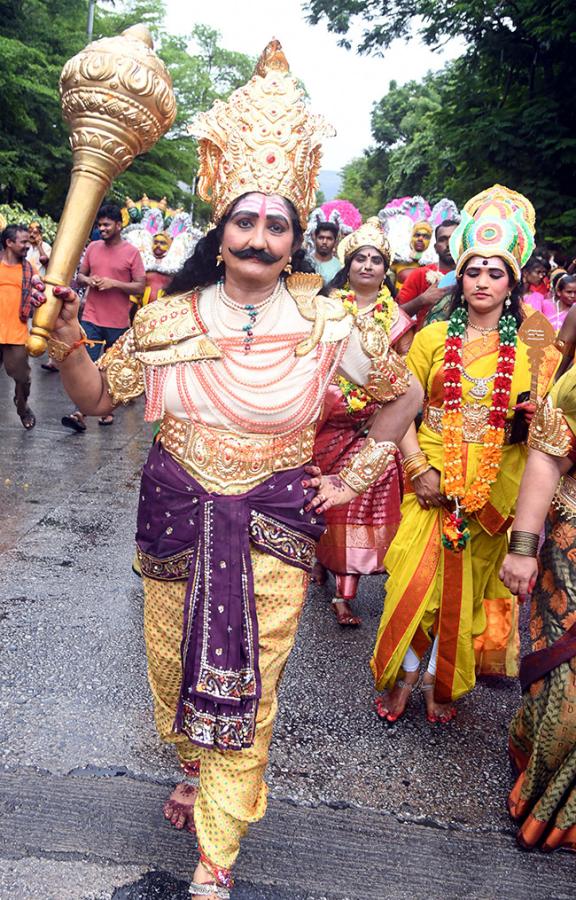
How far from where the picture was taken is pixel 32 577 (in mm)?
4613

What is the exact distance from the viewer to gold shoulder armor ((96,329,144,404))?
8.05ft

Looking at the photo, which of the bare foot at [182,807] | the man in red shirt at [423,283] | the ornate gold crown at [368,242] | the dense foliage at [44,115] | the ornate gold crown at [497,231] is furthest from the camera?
the dense foliage at [44,115]

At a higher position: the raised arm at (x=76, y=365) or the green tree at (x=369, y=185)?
the green tree at (x=369, y=185)

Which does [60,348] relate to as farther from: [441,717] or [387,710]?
[441,717]

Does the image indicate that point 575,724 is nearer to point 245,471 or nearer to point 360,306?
point 245,471

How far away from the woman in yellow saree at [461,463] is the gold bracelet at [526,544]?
0.61m

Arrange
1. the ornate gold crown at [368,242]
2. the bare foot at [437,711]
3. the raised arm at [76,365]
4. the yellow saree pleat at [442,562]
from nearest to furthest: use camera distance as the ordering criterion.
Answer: the raised arm at [76,365], the yellow saree pleat at [442,562], the bare foot at [437,711], the ornate gold crown at [368,242]

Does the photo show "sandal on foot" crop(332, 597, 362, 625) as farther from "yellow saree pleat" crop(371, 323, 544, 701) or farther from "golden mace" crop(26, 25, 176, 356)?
"golden mace" crop(26, 25, 176, 356)

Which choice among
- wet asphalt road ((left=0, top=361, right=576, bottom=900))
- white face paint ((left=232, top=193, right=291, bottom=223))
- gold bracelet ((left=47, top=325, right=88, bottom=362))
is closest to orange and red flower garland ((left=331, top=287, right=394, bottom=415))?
wet asphalt road ((left=0, top=361, right=576, bottom=900))

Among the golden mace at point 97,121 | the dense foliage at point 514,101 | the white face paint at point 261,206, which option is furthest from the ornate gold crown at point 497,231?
the dense foliage at point 514,101

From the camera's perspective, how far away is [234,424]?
7.75 ft

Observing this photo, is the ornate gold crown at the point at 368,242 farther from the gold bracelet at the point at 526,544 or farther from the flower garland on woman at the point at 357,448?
the gold bracelet at the point at 526,544

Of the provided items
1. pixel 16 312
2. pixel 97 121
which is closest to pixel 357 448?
pixel 97 121

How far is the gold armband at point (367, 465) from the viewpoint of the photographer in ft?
8.67
